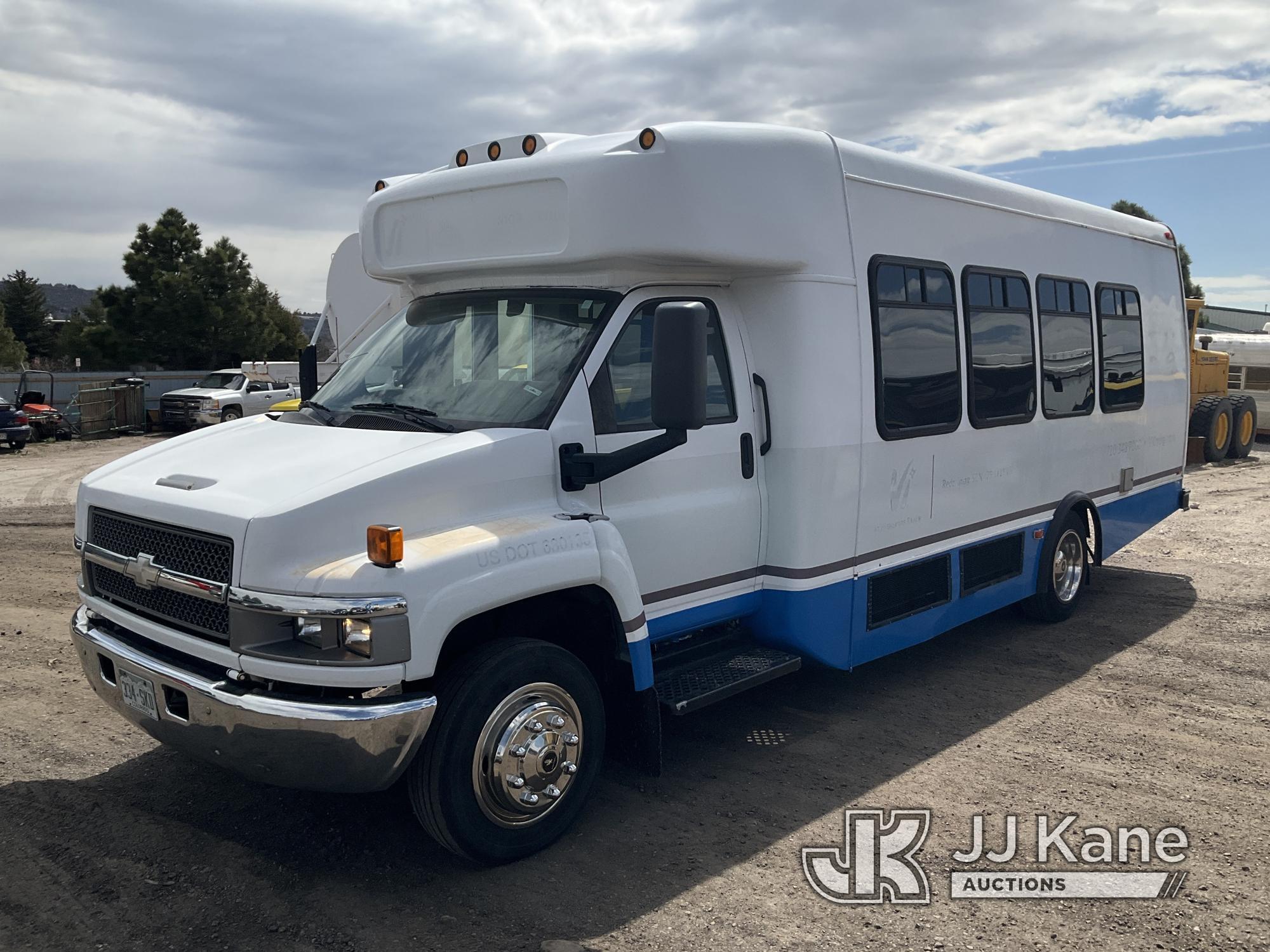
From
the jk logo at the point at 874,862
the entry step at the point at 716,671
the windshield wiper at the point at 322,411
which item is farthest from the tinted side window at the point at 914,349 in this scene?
the windshield wiper at the point at 322,411

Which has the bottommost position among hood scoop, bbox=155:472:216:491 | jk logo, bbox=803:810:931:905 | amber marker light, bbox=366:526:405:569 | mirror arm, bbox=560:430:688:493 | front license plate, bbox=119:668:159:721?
jk logo, bbox=803:810:931:905

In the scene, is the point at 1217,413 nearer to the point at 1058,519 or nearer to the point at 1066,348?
the point at 1066,348

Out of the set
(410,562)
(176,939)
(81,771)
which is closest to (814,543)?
(410,562)

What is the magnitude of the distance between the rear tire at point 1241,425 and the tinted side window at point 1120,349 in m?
12.7

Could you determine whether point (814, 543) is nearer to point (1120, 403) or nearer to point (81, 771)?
point (81, 771)

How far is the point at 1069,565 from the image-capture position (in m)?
7.91

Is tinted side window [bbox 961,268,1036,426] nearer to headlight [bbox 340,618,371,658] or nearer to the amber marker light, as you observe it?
the amber marker light

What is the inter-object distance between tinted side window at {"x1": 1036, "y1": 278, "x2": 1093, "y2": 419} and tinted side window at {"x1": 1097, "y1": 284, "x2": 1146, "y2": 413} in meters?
0.26

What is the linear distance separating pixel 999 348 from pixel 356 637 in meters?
4.75

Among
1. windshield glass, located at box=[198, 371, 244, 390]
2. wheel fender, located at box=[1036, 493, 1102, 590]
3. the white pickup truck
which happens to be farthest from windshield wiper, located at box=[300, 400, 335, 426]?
windshield glass, located at box=[198, 371, 244, 390]

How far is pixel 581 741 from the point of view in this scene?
4336 mm

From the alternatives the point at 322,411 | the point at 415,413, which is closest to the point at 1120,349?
the point at 415,413

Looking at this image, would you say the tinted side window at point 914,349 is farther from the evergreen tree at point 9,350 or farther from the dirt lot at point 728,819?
the evergreen tree at point 9,350

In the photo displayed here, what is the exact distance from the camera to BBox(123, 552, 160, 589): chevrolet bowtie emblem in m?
4.03
